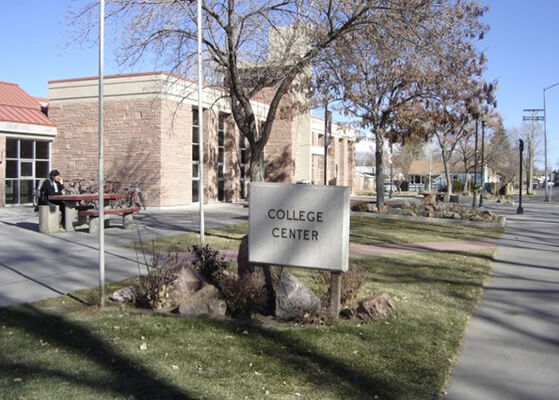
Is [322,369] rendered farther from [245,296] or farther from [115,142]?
[115,142]

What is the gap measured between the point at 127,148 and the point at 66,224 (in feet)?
36.5

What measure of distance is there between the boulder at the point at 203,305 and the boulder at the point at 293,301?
2.37 ft

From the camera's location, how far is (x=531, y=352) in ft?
18.4

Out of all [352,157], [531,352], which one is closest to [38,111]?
[531,352]

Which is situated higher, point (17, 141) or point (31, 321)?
point (17, 141)

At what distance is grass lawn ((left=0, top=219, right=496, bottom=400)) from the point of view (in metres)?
4.32

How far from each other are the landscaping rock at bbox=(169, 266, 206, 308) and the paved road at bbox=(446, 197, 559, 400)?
3.42 metres

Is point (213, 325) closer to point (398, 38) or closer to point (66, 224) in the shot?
point (398, 38)

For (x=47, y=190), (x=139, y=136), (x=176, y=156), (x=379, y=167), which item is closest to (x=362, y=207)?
(x=379, y=167)

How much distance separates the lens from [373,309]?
645 cm

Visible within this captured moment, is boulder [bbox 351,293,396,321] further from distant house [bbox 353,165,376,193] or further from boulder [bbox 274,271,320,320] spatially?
distant house [bbox 353,165,376,193]

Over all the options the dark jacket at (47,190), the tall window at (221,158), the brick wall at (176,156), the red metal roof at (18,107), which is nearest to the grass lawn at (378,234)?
the dark jacket at (47,190)

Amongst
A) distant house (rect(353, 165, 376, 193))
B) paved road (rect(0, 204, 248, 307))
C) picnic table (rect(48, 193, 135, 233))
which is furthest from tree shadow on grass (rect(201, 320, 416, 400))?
distant house (rect(353, 165, 376, 193))

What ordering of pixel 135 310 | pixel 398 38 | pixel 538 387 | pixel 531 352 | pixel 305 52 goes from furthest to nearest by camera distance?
pixel 305 52, pixel 398 38, pixel 135 310, pixel 531 352, pixel 538 387
